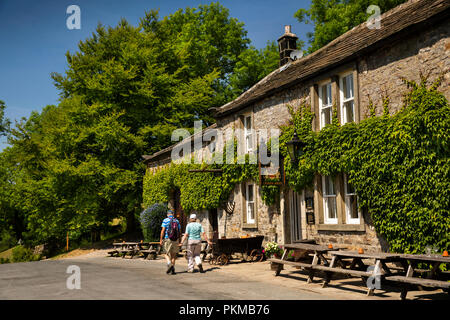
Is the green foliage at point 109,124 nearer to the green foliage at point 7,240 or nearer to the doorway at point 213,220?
the doorway at point 213,220

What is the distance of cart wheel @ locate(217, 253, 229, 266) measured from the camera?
565 inches

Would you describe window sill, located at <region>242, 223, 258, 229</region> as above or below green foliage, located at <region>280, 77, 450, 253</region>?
below

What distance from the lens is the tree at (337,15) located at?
24452mm

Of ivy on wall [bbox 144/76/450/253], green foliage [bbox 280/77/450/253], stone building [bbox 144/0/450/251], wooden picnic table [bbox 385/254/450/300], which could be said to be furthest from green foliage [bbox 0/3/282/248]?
wooden picnic table [bbox 385/254/450/300]

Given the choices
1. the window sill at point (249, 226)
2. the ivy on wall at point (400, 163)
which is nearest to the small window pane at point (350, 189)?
the ivy on wall at point (400, 163)

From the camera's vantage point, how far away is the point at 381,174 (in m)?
10.3

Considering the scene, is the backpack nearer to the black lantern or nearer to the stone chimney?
the black lantern

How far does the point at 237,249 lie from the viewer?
14602 mm

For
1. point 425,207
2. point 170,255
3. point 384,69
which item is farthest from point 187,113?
point 425,207

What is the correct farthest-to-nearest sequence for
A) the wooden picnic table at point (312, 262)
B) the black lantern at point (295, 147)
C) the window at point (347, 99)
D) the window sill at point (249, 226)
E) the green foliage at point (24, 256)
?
1. the green foliage at point (24, 256)
2. the window sill at point (249, 226)
3. the black lantern at point (295, 147)
4. the window at point (347, 99)
5. the wooden picnic table at point (312, 262)

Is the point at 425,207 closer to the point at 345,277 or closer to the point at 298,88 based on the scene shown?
the point at 345,277

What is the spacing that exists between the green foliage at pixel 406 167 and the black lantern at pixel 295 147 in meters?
1.44

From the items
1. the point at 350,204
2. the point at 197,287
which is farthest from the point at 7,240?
the point at 350,204

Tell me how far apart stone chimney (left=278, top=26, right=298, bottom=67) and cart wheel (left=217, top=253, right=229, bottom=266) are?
375 inches
